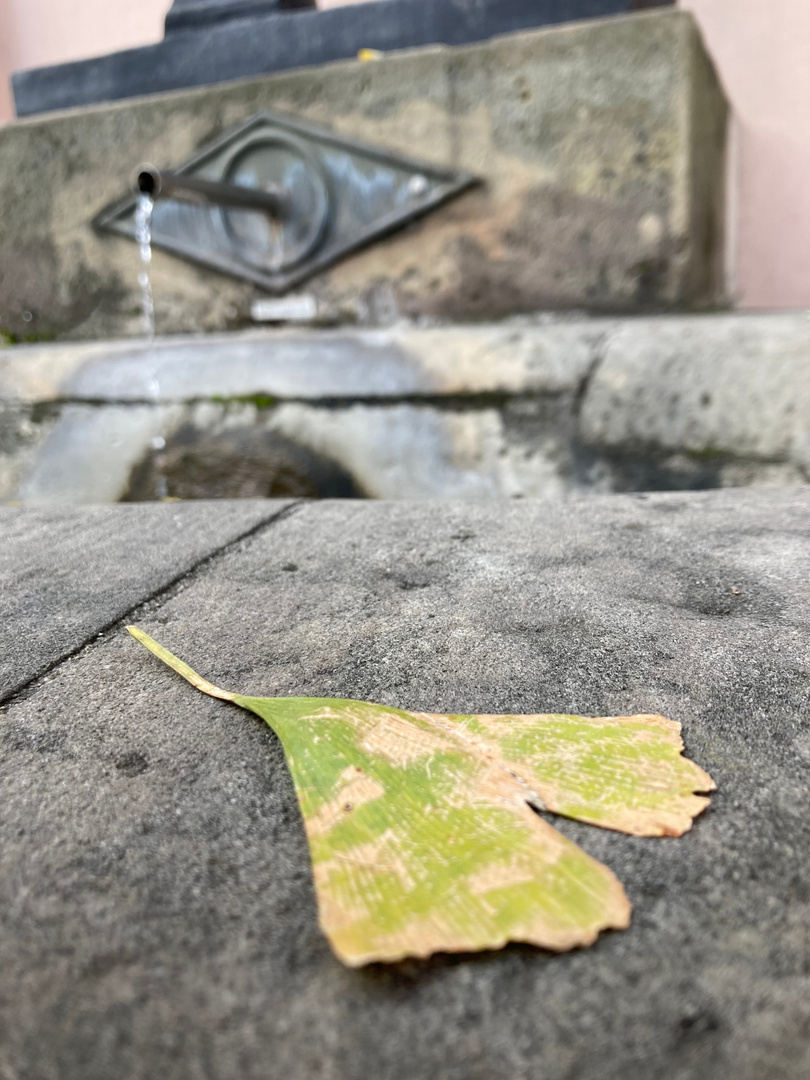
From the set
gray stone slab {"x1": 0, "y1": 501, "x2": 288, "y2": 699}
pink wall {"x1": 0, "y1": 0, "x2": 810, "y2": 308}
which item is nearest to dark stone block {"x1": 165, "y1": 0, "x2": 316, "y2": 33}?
pink wall {"x1": 0, "y1": 0, "x2": 810, "y2": 308}

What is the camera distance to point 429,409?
1.59 metres

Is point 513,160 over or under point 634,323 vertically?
over

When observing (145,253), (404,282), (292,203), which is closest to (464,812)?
(404,282)

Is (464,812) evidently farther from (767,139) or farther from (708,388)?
(767,139)

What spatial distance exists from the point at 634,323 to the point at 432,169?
2.26 feet

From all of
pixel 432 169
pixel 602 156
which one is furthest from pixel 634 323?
pixel 432 169

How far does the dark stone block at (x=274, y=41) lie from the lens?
182 cm

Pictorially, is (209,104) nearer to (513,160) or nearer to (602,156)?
(513,160)

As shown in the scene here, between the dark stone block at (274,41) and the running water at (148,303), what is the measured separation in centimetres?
42

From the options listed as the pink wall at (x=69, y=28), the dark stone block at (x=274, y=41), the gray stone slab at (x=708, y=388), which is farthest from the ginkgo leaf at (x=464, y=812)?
the pink wall at (x=69, y=28)

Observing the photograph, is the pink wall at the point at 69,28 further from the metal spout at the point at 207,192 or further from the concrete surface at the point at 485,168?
the metal spout at the point at 207,192

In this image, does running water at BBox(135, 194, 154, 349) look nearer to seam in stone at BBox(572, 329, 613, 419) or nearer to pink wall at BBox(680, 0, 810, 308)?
seam in stone at BBox(572, 329, 613, 419)

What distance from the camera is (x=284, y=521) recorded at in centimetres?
100

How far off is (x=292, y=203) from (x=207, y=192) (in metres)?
0.27
